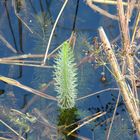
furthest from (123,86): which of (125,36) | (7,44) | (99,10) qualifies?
(7,44)

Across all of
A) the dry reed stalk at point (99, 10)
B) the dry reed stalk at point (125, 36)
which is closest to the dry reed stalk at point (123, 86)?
the dry reed stalk at point (125, 36)

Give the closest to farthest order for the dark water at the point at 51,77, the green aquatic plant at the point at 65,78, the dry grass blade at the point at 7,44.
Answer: the green aquatic plant at the point at 65,78, the dark water at the point at 51,77, the dry grass blade at the point at 7,44

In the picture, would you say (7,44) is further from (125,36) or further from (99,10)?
(125,36)

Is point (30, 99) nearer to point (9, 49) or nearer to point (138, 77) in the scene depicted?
point (9, 49)

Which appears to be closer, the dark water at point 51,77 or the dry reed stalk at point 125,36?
the dry reed stalk at point 125,36

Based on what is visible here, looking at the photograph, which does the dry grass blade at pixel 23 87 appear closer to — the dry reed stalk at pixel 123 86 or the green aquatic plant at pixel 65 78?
the green aquatic plant at pixel 65 78

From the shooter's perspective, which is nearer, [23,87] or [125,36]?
[125,36]
